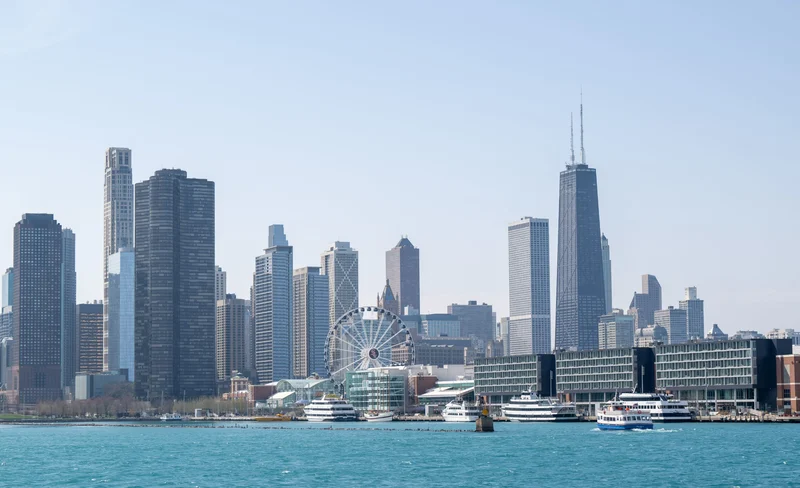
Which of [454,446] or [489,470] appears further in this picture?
[454,446]

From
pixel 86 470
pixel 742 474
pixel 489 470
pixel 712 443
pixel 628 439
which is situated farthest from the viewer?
pixel 628 439

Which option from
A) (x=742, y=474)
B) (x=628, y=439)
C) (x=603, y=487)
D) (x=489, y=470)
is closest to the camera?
(x=603, y=487)

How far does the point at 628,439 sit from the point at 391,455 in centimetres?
4224

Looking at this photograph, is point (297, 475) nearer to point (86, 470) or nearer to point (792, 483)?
point (86, 470)

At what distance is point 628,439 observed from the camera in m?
200

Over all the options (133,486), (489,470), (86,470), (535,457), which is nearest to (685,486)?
(489,470)

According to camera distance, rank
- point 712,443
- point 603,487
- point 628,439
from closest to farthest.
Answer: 1. point 603,487
2. point 712,443
3. point 628,439

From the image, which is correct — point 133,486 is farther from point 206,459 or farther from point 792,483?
point 792,483

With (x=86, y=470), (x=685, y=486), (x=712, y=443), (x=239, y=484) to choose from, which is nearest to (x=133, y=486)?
(x=239, y=484)

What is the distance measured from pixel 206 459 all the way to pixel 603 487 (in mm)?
64075

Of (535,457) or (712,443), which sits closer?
(535,457)

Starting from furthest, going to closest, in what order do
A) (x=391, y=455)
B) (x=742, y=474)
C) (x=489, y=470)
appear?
(x=391, y=455) → (x=489, y=470) → (x=742, y=474)

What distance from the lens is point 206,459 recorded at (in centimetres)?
17488

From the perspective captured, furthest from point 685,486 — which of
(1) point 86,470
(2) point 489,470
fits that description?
(1) point 86,470
